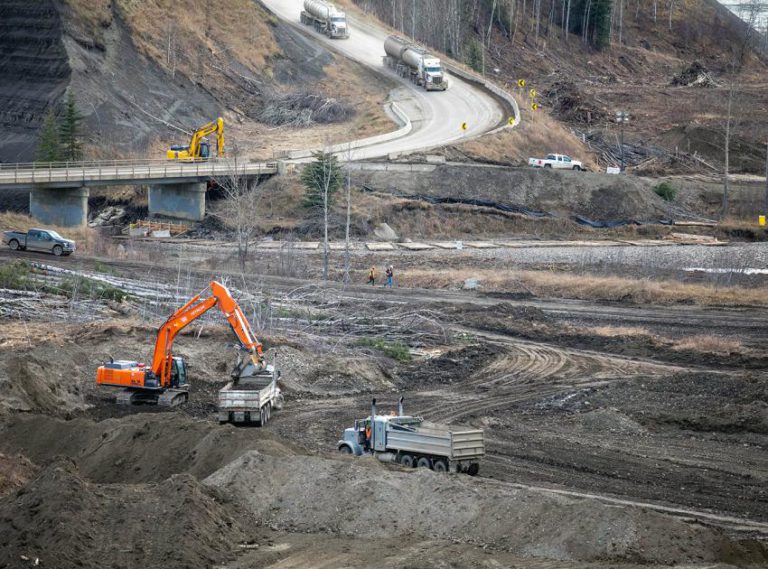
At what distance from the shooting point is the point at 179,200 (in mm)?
68000

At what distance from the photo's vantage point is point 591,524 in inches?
776

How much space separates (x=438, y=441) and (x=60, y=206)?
42932 millimetres

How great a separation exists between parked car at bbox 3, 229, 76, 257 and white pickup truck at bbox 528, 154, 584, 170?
3251cm

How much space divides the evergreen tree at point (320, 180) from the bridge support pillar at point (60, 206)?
486 inches

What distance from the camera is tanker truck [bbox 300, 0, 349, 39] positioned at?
96.9m

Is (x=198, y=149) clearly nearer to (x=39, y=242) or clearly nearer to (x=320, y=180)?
(x=320, y=180)

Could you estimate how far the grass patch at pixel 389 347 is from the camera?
4016 centimetres

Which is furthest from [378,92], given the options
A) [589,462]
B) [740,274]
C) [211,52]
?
[589,462]

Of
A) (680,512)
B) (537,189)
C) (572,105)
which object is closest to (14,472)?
(680,512)

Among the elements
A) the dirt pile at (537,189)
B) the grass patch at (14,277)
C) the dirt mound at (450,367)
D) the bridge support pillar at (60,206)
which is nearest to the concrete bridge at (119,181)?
the bridge support pillar at (60,206)

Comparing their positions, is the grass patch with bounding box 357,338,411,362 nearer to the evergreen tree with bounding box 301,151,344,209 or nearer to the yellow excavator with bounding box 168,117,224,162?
the evergreen tree with bounding box 301,151,344,209

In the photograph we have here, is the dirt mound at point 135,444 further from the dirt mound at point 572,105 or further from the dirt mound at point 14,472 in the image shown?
the dirt mound at point 572,105

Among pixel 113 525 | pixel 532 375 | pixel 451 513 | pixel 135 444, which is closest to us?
pixel 113 525

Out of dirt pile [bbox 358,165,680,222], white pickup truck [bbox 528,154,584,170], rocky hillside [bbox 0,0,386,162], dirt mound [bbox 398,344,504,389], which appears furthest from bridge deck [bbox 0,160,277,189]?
dirt mound [bbox 398,344,504,389]
